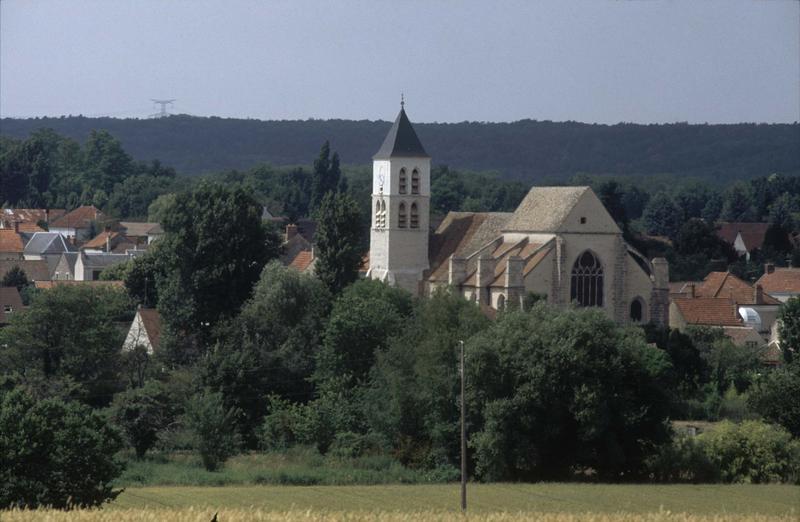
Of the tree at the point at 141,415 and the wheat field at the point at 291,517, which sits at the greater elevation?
the wheat field at the point at 291,517

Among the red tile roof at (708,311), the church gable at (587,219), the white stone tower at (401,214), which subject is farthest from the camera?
the red tile roof at (708,311)

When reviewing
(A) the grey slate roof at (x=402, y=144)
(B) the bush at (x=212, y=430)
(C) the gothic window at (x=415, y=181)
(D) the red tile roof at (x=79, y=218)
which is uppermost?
(A) the grey slate roof at (x=402, y=144)

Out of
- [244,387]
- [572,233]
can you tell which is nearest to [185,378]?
[244,387]

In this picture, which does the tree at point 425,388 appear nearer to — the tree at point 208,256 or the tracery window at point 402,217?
the tree at point 208,256

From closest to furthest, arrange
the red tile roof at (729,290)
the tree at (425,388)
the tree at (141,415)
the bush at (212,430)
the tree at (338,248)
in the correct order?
the tree at (425,388) → the bush at (212,430) → the tree at (141,415) → the tree at (338,248) → the red tile roof at (729,290)

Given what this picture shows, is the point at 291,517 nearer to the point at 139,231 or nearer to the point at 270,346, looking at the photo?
the point at 270,346

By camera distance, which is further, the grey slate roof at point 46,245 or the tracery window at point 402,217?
the grey slate roof at point 46,245

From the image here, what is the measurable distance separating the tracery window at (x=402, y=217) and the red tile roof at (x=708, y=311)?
1157cm

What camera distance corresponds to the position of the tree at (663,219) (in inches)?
5674

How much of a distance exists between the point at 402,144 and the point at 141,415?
68.0 ft

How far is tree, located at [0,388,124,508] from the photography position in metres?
29.6

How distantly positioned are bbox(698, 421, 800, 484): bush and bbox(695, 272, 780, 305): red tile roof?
33.2 m

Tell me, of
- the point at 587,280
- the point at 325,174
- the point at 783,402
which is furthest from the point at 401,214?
the point at 325,174

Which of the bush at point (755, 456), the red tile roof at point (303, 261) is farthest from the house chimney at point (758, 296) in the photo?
the bush at point (755, 456)
